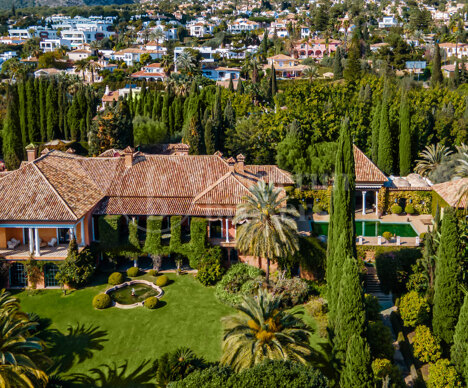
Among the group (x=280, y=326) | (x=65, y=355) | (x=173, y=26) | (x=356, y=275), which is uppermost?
(x=173, y=26)

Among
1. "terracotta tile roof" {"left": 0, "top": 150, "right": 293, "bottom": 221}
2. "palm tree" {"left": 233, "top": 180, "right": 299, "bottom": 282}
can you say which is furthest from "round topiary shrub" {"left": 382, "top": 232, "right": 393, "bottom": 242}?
"terracotta tile roof" {"left": 0, "top": 150, "right": 293, "bottom": 221}

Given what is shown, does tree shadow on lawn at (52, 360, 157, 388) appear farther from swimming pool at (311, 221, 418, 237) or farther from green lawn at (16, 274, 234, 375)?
swimming pool at (311, 221, 418, 237)

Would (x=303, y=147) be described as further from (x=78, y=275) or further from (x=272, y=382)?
(x=272, y=382)

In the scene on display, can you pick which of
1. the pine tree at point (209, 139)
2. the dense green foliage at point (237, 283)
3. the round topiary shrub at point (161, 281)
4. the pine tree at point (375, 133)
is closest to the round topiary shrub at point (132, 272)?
the round topiary shrub at point (161, 281)

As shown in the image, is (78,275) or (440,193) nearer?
(78,275)

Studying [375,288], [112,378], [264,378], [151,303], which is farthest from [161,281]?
[264,378]

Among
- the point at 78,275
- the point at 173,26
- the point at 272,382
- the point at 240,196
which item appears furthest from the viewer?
the point at 173,26

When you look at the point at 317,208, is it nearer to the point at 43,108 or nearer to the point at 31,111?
the point at 43,108

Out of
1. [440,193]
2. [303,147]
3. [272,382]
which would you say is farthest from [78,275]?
Answer: [440,193]
